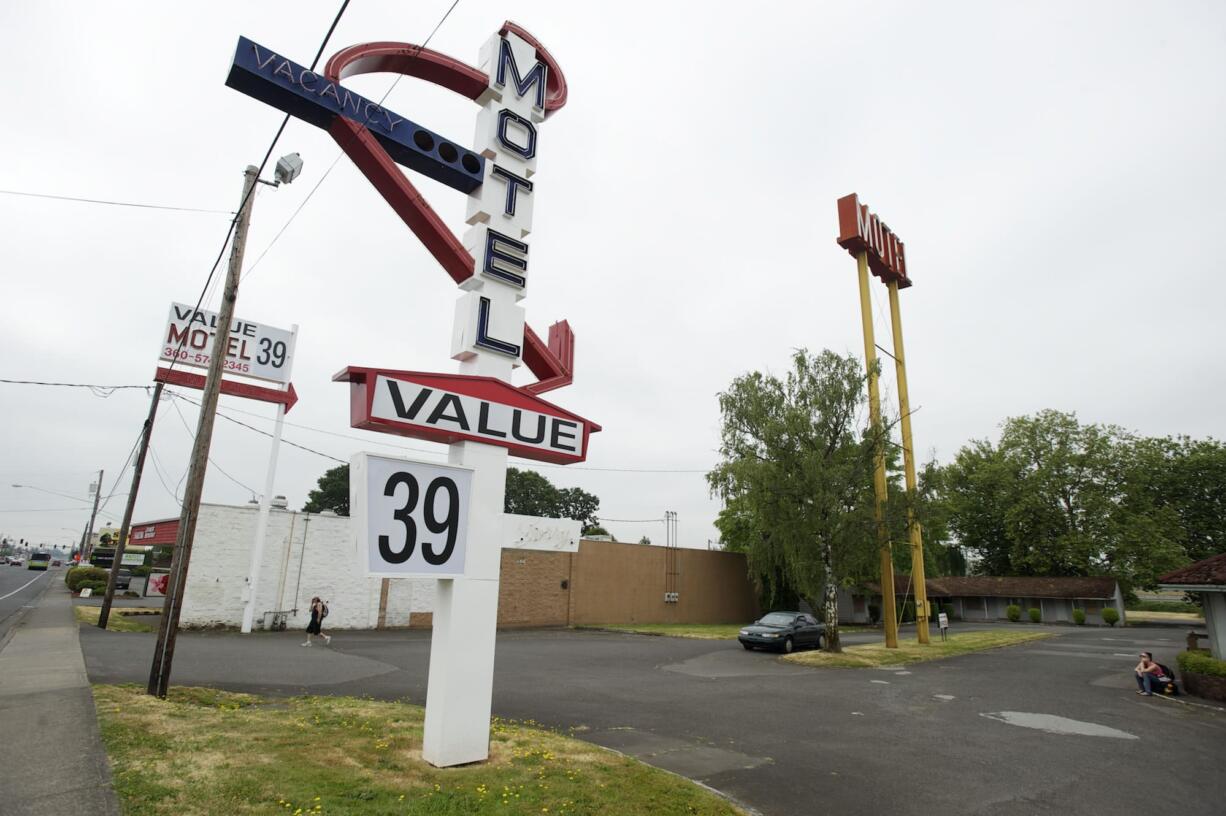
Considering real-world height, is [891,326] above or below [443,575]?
above

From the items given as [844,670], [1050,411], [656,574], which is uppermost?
[1050,411]

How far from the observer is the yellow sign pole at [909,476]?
22767mm

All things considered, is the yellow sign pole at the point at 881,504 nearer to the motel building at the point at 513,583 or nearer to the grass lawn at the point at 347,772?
the motel building at the point at 513,583

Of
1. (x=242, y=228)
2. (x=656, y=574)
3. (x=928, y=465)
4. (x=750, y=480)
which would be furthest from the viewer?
(x=656, y=574)

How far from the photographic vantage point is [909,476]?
A: 24250 mm

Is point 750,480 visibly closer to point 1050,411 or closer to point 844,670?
point 844,670

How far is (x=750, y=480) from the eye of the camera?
2170cm

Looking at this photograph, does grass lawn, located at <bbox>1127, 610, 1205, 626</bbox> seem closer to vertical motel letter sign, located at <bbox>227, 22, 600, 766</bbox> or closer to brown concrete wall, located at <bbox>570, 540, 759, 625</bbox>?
brown concrete wall, located at <bbox>570, 540, 759, 625</bbox>

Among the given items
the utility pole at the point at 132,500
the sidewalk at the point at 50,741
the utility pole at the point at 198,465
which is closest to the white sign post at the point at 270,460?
the utility pole at the point at 132,500

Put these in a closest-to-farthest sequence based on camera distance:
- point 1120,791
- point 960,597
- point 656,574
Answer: point 1120,791, point 656,574, point 960,597

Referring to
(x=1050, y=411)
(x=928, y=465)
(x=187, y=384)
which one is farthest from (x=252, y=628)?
(x=1050, y=411)

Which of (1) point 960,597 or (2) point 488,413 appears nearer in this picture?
(2) point 488,413

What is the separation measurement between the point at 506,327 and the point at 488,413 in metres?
1.19

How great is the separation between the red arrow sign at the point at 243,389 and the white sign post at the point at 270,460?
33 cm
